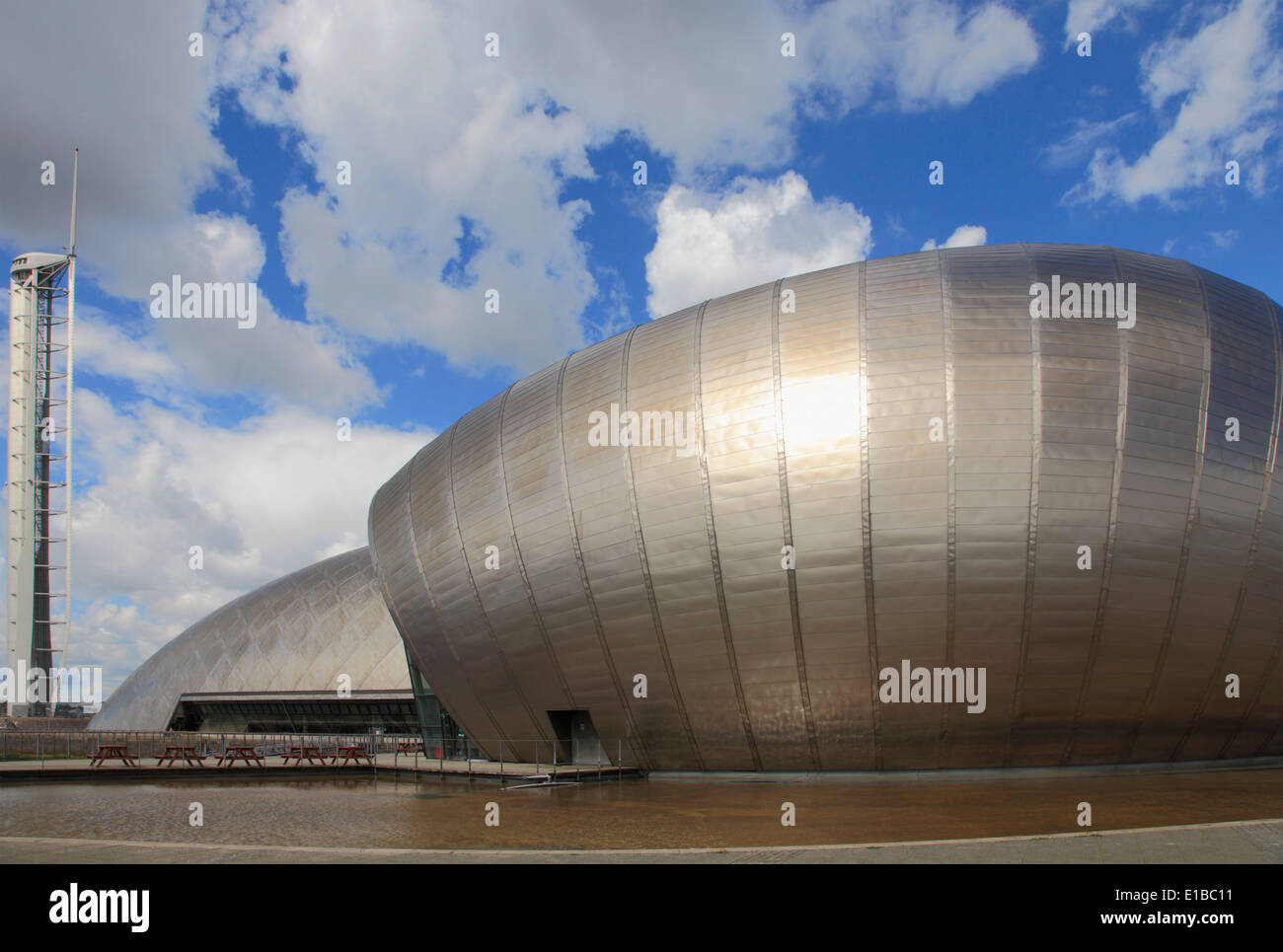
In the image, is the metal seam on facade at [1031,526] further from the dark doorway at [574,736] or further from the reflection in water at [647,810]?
the dark doorway at [574,736]

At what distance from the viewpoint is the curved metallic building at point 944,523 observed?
63.8ft

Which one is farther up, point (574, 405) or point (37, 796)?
point (574, 405)

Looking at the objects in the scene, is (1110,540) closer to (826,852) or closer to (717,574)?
(717,574)

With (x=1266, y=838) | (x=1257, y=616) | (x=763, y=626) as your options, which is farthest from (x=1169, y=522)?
(x=1266, y=838)

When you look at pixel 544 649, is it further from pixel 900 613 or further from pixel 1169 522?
pixel 1169 522

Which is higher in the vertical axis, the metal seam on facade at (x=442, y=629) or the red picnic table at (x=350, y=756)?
the metal seam on facade at (x=442, y=629)

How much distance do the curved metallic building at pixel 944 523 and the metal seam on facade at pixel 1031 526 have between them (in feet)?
0.16

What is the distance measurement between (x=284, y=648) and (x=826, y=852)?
45.6m

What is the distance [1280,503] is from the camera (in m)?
20.3

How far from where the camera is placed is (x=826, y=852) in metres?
9.54

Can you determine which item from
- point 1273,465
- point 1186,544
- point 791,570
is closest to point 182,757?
point 791,570

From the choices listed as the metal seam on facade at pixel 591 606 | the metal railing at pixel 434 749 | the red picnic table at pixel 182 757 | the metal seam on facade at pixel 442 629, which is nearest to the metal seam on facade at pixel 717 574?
the metal seam on facade at pixel 591 606

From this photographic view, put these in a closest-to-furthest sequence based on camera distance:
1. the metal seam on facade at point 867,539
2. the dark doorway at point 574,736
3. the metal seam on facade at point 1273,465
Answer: the metal seam on facade at point 867,539
the metal seam on facade at point 1273,465
the dark doorway at point 574,736
